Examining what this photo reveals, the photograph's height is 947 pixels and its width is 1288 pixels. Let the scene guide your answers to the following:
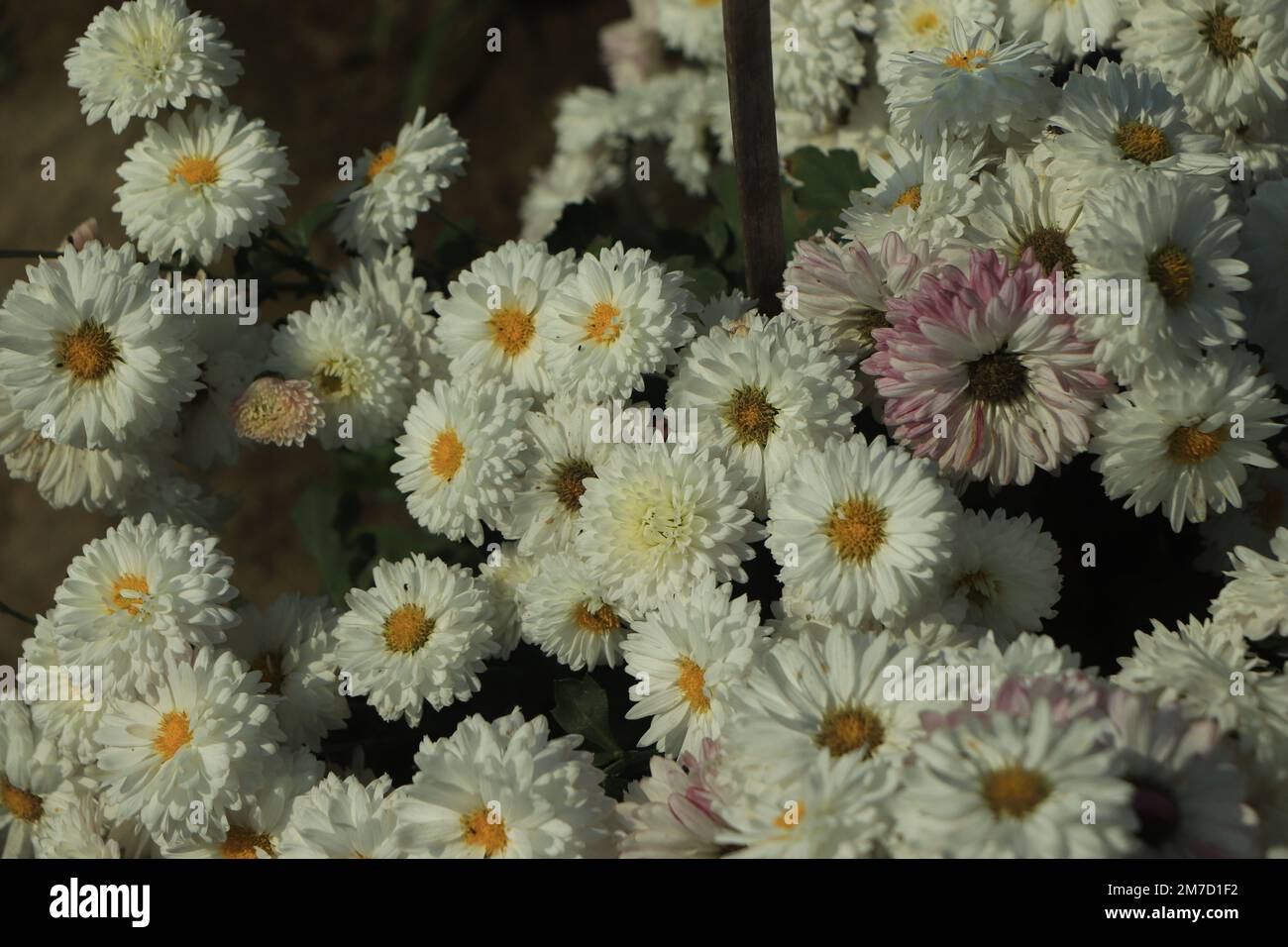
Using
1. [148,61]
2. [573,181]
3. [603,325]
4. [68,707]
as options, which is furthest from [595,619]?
[573,181]

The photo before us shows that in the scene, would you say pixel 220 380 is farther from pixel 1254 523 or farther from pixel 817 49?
pixel 1254 523

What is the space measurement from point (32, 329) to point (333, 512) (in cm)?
88

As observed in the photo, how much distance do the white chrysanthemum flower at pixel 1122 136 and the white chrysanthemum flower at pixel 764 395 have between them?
1.16 feet

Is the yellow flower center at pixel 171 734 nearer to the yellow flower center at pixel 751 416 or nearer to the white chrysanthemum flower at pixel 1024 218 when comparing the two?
the yellow flower center at pixel 751 416

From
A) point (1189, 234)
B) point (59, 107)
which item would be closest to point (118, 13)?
point (1189, 234)

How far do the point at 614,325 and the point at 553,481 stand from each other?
0.24 m

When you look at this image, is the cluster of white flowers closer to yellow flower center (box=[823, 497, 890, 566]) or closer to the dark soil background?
yellow flower center (box=[823, 497, 890, 566])

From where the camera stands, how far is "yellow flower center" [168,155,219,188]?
157 centimetres

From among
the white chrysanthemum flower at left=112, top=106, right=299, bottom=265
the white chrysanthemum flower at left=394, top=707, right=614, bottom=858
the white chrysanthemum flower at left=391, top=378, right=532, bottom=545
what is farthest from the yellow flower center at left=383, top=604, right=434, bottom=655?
the white chrysanthemum flower at left=112, top=106, right=299, bottom=265

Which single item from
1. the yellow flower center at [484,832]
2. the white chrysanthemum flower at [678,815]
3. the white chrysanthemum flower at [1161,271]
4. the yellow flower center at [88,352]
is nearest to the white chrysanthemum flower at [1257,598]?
the white chrysanthemum flower at [1161,271]

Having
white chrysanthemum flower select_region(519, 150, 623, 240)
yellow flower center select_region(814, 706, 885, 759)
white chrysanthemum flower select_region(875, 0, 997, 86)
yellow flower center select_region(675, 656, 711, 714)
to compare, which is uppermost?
white chrysanthemum flower select_region(519, 150, 623, 240)

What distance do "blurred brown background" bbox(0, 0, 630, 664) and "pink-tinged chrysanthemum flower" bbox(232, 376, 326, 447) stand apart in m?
1.54

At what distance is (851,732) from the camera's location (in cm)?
107

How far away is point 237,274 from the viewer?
1.73 metres
